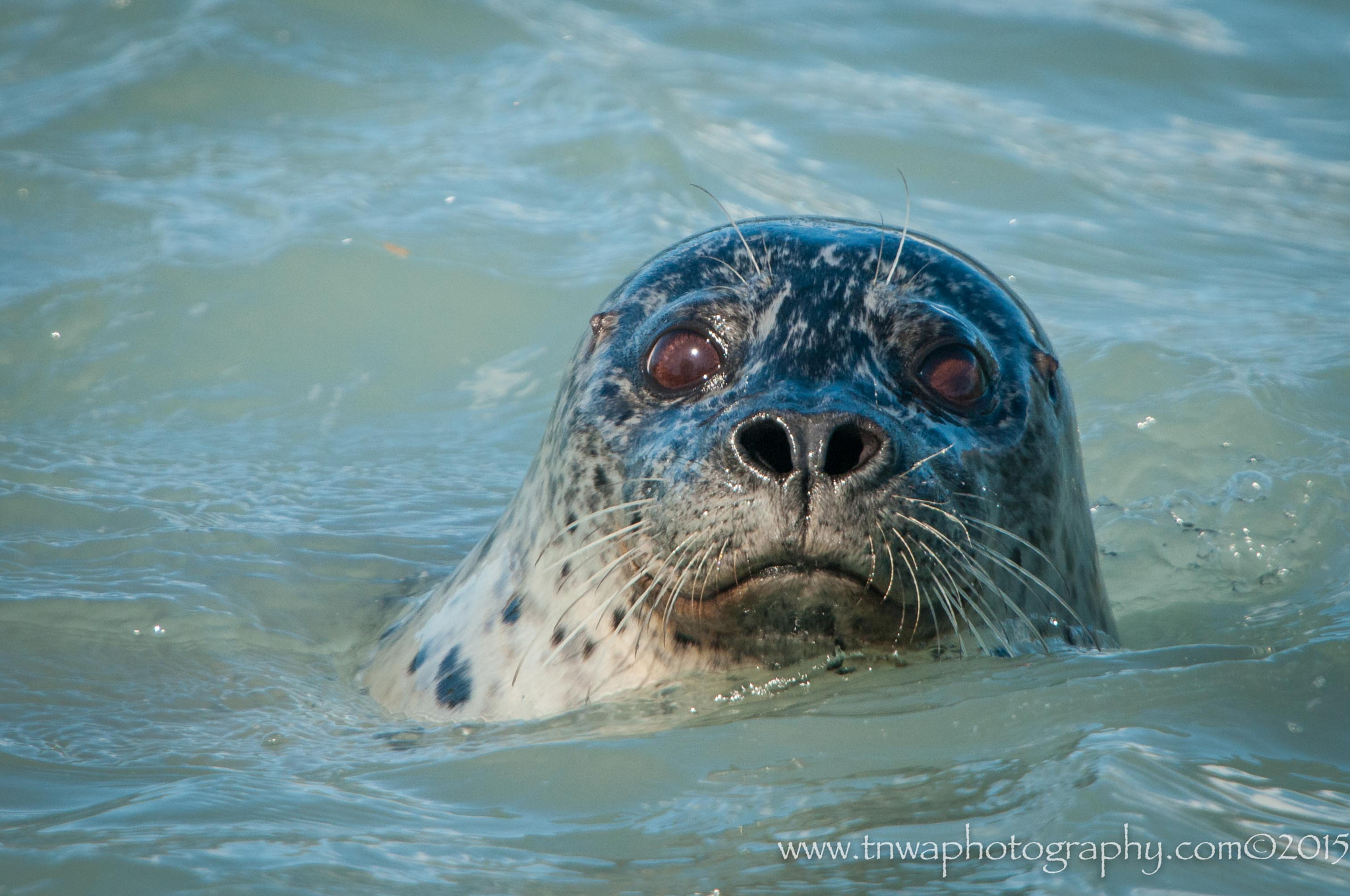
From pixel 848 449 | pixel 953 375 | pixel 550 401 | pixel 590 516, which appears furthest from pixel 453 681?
pixel 550 401

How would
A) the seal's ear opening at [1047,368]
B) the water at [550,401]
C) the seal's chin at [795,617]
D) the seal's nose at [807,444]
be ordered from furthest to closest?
the seal's ear opening at [1047,368], the seal's chin at [795,617], the seal's nose at [807,444], the water at [550,401]

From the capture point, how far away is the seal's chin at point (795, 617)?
278cm

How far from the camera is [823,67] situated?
9883 millimetres

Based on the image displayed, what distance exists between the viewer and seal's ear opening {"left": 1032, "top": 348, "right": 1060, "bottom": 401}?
3.46 m

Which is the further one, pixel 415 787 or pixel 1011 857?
pixel 415 787

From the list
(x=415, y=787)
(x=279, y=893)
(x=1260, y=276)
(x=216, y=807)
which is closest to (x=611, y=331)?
(x=415, y=787)

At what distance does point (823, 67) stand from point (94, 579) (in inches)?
266

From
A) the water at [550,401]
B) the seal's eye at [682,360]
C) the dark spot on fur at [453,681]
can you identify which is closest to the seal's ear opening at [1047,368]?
the water at [550,401]

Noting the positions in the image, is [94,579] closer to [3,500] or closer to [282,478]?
[3,500]

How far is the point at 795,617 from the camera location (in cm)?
287

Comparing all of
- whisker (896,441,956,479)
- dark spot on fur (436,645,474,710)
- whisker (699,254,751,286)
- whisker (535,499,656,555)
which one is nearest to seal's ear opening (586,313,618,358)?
whisker (699,254,751,286)

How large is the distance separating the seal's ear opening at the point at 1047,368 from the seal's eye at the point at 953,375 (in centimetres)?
30

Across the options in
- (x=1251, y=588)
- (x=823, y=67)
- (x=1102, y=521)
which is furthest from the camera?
(x=823, y=67)

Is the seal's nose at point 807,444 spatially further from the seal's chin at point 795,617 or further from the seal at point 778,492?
the seal's chin at point 795,617
